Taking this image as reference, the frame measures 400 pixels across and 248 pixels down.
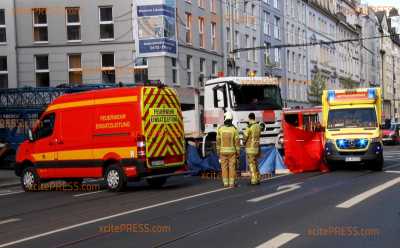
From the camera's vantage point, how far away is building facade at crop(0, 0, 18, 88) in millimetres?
36625

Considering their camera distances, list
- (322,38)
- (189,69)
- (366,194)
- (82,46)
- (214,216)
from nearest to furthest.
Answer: (214,216)
(366,194)
(82,46)
(189,69)
(322,38)

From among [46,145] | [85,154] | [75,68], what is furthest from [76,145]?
[75,68]

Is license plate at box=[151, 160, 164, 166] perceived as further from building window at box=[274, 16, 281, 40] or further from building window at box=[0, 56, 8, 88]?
building window at box=[274, 16, 281, 40]

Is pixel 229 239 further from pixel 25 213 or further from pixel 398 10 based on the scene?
pixel 398 10

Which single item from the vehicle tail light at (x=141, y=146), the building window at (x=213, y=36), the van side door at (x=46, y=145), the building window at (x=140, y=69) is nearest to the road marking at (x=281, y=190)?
the vehicle tail light at (x=141, y=146)

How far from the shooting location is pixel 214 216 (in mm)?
10328

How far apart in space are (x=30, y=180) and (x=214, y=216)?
8.18 metres

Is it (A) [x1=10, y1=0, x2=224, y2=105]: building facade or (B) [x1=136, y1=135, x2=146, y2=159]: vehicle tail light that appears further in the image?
(A) [x1=10, y1=0, x2=224, y2=105]: building facade

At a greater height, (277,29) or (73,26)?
(277,29)

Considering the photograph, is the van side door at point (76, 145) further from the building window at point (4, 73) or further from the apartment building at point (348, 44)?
the apartment building at point (348, 44)

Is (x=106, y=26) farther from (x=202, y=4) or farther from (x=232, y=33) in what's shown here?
(x=232, y=33)

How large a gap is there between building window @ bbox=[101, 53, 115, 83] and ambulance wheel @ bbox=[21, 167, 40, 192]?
19526mm

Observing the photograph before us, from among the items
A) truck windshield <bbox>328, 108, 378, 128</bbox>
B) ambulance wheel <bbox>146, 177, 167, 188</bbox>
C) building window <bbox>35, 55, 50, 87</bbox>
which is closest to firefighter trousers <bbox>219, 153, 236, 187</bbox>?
ambulance wheel <bbox>146, 177, 167, 188</bbox>

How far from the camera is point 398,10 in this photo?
5271 inches
